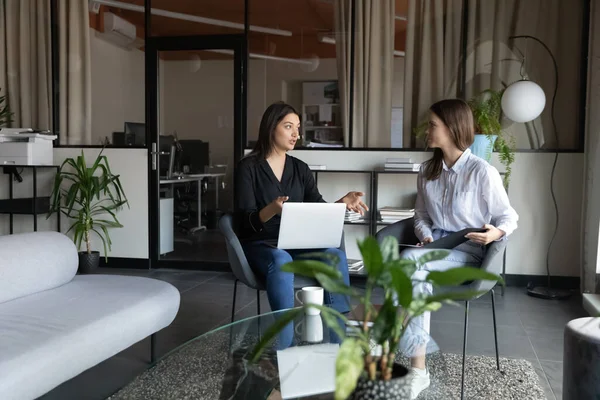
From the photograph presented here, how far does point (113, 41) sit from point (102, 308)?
12.3 ft

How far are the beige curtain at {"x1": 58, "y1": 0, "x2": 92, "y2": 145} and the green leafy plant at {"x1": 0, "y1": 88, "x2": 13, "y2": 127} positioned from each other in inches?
18.9

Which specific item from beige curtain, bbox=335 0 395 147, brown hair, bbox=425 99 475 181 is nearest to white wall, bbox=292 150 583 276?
beige curtain, bbox=335 0 395 147

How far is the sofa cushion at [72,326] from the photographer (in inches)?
67.5

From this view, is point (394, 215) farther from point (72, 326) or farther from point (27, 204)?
point (27, 204)

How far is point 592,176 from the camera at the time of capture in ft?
13.1

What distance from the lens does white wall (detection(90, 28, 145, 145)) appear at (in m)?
5.24

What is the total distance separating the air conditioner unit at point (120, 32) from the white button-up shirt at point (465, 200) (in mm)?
3526

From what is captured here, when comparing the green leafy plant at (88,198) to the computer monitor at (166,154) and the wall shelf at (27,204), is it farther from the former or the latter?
the computer monitor at (166,154)

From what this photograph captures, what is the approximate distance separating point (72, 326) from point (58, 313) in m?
0.18

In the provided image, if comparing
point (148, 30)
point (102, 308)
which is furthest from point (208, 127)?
point (102, 308)

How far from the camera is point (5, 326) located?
195cm

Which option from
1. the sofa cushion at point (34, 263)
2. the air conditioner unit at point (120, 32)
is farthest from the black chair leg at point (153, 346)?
the air conditioner unit at point (120, 32)

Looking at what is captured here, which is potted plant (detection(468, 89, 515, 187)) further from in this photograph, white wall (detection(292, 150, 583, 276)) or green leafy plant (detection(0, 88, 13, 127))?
green leafy plant (detection(0, 88, 13, 127))

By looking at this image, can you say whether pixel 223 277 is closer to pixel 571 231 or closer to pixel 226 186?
pixel 226 186
